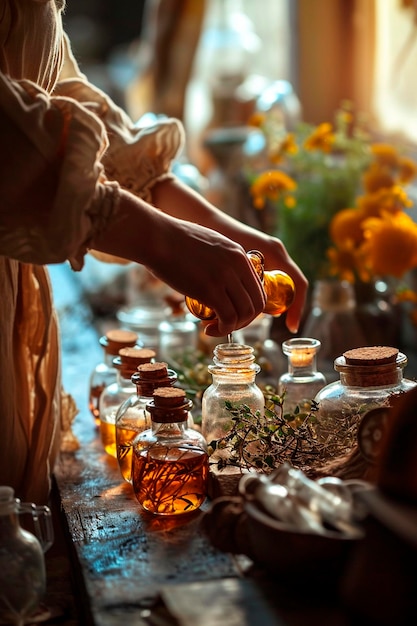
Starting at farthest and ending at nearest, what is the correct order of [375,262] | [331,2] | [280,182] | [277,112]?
[331,2]
[277,112]
[280,182]
[375,262]

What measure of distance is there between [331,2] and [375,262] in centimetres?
160

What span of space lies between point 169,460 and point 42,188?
0.37 meters

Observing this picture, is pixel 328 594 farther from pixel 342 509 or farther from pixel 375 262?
pixel 375 262

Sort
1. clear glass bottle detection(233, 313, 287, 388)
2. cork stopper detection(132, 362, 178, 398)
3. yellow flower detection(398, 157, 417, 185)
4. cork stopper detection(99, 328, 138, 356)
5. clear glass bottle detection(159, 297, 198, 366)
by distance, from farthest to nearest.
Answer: yellow flower detection(398, 157, 417, 185)
clear glass bottle detection(159, 297, 198, 366)
clear glass bottle detection(233, 313, 287, 388)
cork stopper detection(99, 328, 138, 356)
cork stopper detection(132, 362, 178, 398)

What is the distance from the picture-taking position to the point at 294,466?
124cm

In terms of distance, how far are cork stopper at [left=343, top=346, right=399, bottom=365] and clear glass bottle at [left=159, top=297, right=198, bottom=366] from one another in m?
0.65

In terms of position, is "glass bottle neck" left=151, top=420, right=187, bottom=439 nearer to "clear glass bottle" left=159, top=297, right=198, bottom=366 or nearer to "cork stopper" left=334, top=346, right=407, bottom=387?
"cork stopper" left=334, top=346, right=407, bottom=387

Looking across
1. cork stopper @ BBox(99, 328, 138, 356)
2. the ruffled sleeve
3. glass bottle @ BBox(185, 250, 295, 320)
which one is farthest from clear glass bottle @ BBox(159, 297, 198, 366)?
the ruffled sleeve

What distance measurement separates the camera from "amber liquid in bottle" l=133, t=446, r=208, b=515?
47.4 inches

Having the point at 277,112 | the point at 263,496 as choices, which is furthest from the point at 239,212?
the point at 263,496

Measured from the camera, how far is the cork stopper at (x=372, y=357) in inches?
48.6

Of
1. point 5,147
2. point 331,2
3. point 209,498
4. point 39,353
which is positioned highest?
point 331,2

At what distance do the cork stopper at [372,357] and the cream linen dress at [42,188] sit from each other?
1.20ft

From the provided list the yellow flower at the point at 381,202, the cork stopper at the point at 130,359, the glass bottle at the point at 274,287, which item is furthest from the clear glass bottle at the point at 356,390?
the yellow flower at the point at 381,202
